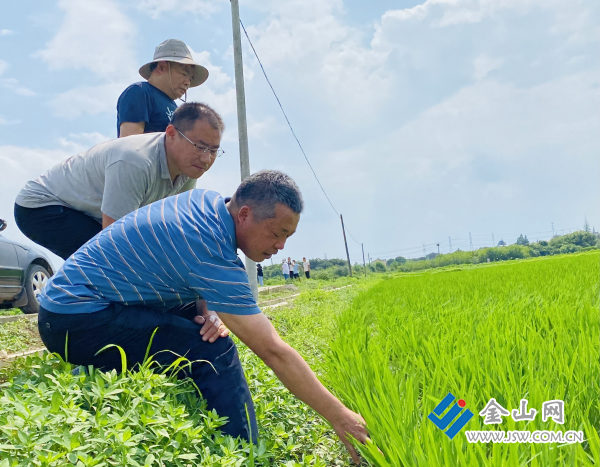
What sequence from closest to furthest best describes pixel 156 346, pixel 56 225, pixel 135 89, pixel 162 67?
pixel 156 346 → pixel 56 225 → pixel 135 89 → pixel 162 67

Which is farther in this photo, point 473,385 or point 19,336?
point 19,336

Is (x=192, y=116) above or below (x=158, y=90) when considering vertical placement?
below

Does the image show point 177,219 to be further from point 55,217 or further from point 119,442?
point 55,217

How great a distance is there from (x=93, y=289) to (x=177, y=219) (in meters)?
0.42

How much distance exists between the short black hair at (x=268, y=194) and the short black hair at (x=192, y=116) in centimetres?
65

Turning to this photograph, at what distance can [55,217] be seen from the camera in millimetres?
2430

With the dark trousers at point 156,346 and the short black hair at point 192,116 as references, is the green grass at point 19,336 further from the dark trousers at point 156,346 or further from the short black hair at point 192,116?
the short black hair at point 192,116

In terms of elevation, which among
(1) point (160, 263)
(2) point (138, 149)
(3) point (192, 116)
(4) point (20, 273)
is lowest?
(1) point (160, 263)

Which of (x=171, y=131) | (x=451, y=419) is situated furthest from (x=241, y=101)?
(x=451, y=419)

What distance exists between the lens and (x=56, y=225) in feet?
8.05

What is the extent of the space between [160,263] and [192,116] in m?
0.86

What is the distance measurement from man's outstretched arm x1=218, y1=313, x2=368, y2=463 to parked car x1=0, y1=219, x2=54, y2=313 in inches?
169

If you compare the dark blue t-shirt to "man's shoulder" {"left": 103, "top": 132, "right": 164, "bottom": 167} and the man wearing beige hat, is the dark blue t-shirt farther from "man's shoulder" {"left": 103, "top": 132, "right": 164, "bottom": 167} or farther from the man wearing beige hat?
"man's shoulder" {"left": 103, "top": 132, "right": 164, "bottom": 167}

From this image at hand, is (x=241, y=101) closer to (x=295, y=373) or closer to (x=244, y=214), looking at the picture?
(x=244, y=214)
